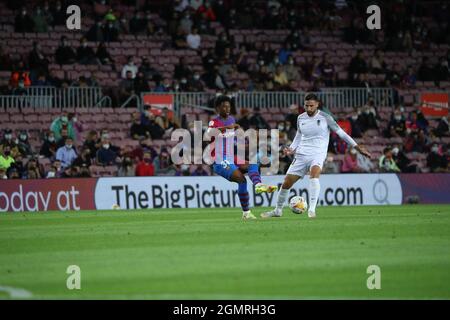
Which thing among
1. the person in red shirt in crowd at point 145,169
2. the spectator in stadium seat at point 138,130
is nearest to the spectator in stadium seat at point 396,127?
the spectator in stadium seat at point 138,130

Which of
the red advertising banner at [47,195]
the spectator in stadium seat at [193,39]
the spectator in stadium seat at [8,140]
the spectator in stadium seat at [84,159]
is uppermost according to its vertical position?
the spectator in stadium seat at [193,39]

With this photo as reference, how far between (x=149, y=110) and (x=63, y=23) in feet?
18.2

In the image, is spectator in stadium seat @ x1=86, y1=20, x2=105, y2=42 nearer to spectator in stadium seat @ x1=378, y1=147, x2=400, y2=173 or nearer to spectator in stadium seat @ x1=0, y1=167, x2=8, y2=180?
spectator in stadium seat @ x1=0, y1=167, x2=8, y2=180

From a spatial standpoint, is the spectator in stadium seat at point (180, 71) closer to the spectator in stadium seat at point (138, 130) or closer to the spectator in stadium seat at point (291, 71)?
the spectator in stadium seat at point (138, 130)

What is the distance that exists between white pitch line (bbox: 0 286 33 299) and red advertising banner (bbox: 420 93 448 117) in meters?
29.6

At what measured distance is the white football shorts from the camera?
21.4 m

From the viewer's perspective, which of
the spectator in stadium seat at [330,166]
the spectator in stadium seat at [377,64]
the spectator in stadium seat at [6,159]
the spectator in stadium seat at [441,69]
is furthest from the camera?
the spectator in stadium seat at [441,69]

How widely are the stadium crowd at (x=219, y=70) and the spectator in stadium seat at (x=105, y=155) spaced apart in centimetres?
3

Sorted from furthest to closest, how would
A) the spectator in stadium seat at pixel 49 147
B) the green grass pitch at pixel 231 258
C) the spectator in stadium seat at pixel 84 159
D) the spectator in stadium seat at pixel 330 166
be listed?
the spectator in stadium seat at pixel 330 166 → the spectator in stadium seat at pixel 49 147 → the spectator in stadium seat at pixel 84 159 → the green grass pitch at pixel 231 258

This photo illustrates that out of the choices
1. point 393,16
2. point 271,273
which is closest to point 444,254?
point 271,273

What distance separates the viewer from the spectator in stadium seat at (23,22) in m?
36.8

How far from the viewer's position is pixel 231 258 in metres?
13.9

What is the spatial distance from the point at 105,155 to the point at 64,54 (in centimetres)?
560

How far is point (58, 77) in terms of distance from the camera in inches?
1409
